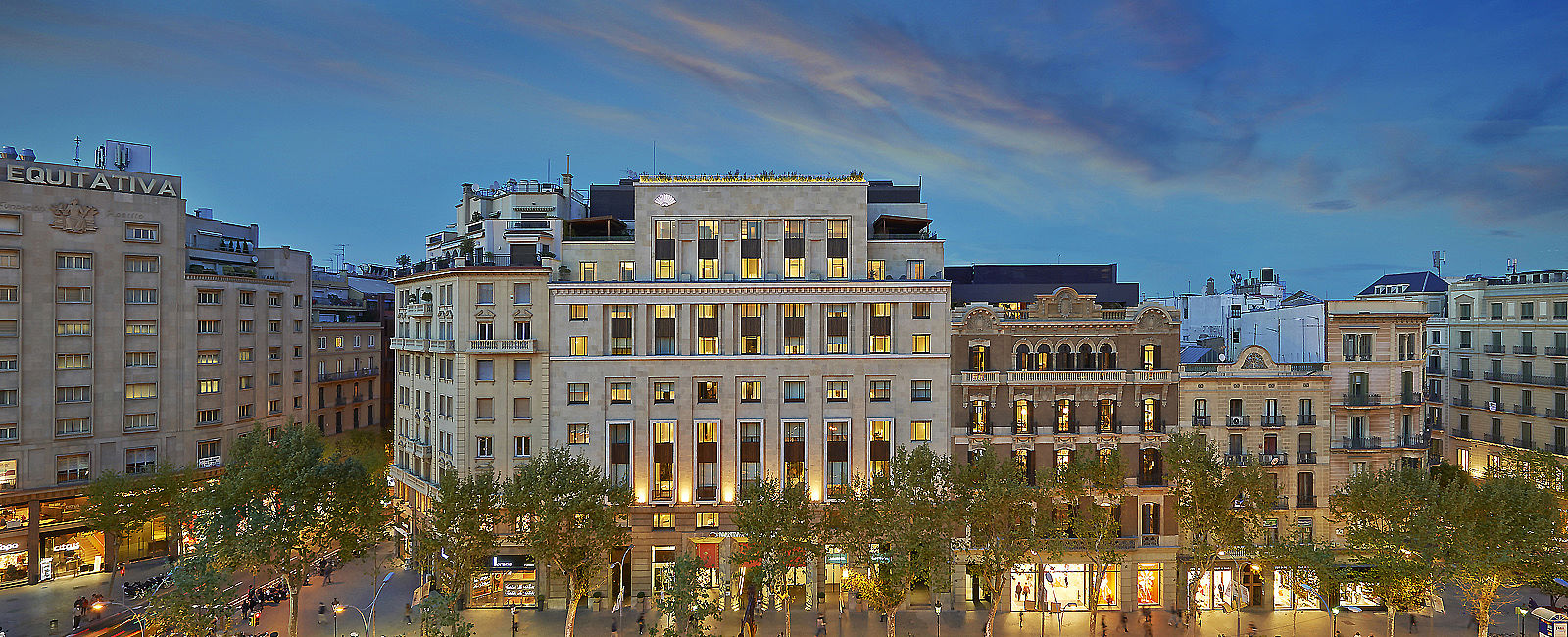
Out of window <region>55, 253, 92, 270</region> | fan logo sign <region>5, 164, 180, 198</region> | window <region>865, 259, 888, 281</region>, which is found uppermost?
fan logo sign <region>5, 164, 180, 198</region>

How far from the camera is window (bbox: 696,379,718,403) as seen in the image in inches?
2244

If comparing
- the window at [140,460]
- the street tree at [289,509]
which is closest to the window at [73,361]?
the window at [140,460]

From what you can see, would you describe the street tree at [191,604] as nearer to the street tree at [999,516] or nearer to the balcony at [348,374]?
the balcony at [348,374]

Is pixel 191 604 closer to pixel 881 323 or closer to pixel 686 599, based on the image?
pixel 686 599

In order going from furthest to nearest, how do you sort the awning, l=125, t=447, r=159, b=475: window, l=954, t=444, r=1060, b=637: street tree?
l=125, t=447, r=159, b=475: window → the awning → l=954, t=444, r=1060, b=637: street tree

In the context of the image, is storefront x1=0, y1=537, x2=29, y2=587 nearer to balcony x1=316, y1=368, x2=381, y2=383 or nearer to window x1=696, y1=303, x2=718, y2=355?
balcony x1=316, y1=368, x2=381, y2=383

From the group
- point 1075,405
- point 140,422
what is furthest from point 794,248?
point 140,422

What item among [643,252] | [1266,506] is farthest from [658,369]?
[1266,506]

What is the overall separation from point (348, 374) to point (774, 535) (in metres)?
57.7

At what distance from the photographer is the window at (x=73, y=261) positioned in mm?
60906

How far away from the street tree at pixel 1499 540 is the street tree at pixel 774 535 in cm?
3785

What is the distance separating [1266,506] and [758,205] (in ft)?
131

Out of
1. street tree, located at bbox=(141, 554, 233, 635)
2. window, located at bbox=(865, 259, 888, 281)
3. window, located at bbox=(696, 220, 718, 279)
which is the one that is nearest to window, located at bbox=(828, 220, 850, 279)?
window, located at bbox=(865, 259, 888, 281)

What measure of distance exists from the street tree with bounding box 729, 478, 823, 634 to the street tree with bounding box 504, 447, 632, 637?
27.7ft
